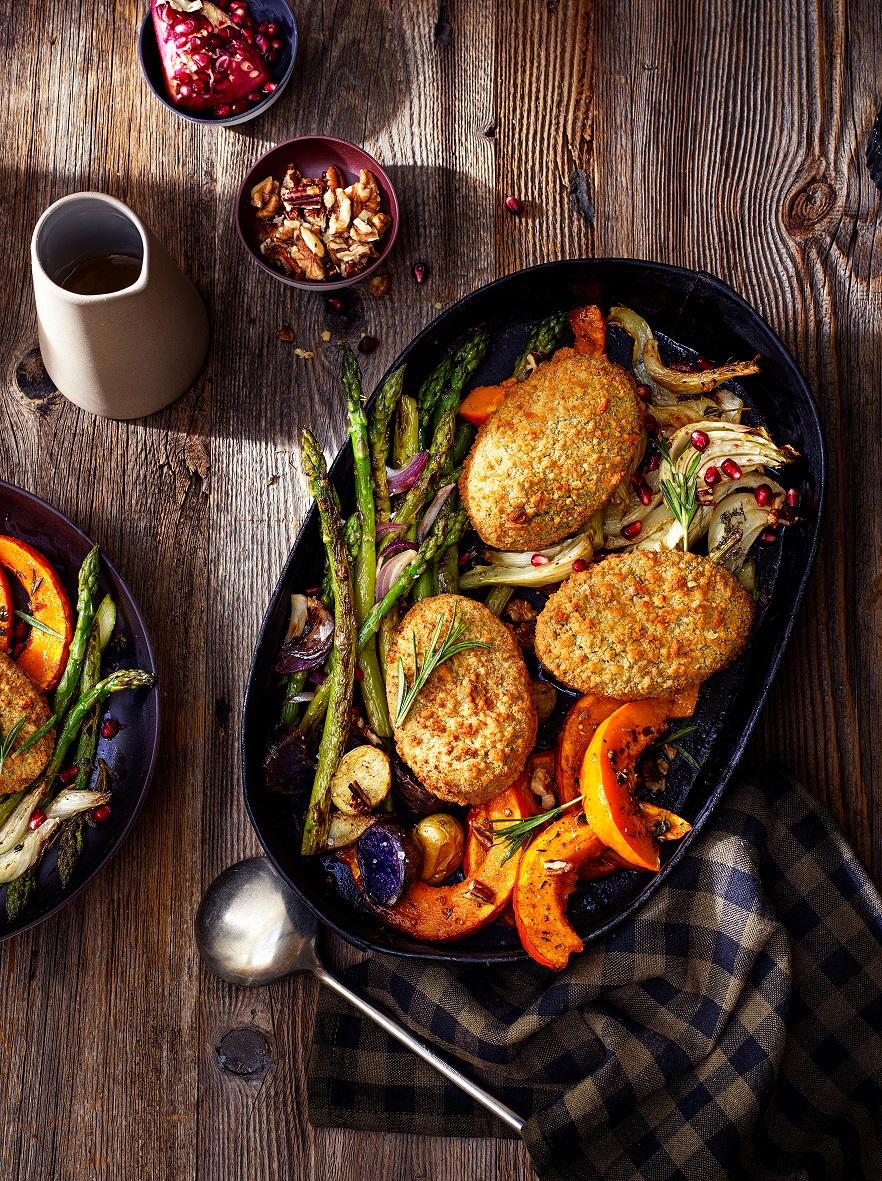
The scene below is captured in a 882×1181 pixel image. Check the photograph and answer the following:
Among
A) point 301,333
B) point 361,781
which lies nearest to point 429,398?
point 301,333

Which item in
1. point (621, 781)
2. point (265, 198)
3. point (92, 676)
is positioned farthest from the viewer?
point (265, 198)

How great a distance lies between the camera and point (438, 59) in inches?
135

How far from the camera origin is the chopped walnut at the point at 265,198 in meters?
3.20

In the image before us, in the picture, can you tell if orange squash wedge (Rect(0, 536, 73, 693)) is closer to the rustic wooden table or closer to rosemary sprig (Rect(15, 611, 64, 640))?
rosemary sprig (Rect(15, 611, 64, 640))

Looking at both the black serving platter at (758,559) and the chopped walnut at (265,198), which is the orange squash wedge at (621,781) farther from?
the chopped walnut at (265,198)

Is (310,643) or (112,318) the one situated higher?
(112,318)

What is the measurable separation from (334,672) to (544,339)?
1307 mm

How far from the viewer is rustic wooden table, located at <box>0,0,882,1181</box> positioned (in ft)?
10.6

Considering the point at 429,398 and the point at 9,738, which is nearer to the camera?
the point at 9,738

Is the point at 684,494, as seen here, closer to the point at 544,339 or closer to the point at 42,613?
the point at 544,339

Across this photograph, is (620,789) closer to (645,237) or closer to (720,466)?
(720,466)

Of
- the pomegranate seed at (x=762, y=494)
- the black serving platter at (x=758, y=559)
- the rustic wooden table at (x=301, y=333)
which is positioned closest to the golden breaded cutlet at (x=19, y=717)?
the rustic wooden table at (x=301, y=333)

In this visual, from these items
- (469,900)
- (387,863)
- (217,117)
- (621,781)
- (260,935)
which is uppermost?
(217,117)

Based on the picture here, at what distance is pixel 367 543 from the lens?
3.01 meters
